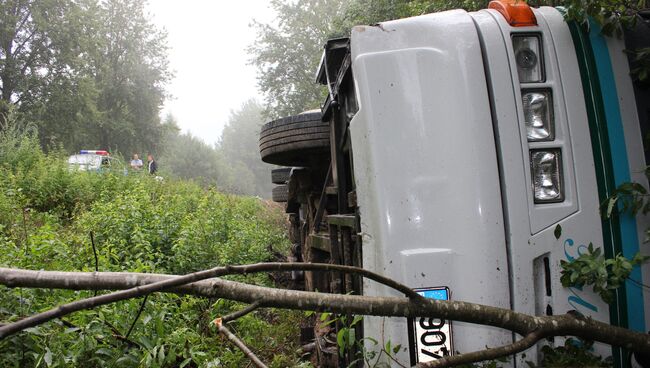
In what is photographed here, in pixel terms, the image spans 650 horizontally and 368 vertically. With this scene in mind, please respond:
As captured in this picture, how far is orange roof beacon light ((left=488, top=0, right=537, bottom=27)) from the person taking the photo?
2107mm

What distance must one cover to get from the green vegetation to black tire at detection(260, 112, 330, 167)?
4.47 feet

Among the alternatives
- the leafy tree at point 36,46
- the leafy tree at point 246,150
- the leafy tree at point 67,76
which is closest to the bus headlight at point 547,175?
the leafy tree at point 67,76

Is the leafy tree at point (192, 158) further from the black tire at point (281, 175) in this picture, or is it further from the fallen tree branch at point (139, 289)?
the fallen tree branch at point (139, 289)

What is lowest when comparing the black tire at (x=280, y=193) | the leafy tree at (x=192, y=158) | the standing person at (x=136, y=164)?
the black tire at (x=280, y=193)

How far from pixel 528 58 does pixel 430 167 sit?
66 cm

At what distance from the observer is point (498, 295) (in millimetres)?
1872

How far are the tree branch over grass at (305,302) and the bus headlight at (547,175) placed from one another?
1.57ft

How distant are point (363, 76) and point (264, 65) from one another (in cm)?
3814

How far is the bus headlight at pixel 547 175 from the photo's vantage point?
1.98m

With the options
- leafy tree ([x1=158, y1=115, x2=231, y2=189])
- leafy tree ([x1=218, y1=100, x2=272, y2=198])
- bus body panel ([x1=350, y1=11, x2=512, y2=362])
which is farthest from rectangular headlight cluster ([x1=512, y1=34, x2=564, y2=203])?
leafy tree ([x1=218, y1=100, x2=272, y2=198])

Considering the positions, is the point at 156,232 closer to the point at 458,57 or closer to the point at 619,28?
the point at 458,57

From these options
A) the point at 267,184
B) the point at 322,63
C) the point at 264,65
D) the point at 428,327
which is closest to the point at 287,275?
→ the point at 322,63

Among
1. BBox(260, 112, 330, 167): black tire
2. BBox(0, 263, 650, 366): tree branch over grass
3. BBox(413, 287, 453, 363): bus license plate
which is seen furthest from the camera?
BBox(260, 112, 330, 167): black tire

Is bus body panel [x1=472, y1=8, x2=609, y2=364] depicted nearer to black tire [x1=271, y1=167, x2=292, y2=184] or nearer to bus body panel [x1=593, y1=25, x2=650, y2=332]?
bus body panel [x1=593, y1=25, x2=650, y2=332]
